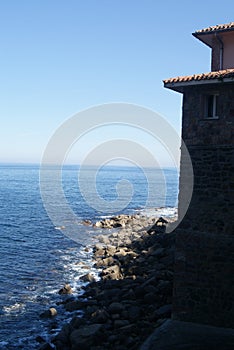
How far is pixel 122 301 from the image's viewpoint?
1566 centimetres

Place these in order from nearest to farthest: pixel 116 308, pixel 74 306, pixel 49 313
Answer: pixel 116 308, pixel 49 313, pixel 74 306

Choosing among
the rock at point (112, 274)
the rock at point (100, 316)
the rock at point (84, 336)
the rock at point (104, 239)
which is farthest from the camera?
the rock at point (104, 239)

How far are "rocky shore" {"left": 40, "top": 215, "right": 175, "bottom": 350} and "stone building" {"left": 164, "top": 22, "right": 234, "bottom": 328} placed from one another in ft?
5.12

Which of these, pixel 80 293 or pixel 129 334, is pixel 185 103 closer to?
pixel 129 334

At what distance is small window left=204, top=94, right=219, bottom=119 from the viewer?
474 inches

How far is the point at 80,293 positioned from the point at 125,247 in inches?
334

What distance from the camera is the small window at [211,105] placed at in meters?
12.0

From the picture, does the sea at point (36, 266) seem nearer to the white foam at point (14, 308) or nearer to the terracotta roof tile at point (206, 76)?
the white foam at point (14, 308)

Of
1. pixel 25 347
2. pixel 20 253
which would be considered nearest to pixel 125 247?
pixel 20 253

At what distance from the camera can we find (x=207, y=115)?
40.2ft

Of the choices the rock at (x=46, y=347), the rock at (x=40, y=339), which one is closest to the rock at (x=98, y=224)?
the rock at (x=40, y=339)

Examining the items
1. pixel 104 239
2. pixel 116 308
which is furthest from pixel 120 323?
pixel 104 239

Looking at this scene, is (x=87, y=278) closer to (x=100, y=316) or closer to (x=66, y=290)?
(x=66, y=290)

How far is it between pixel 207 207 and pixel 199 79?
368 centimetres
